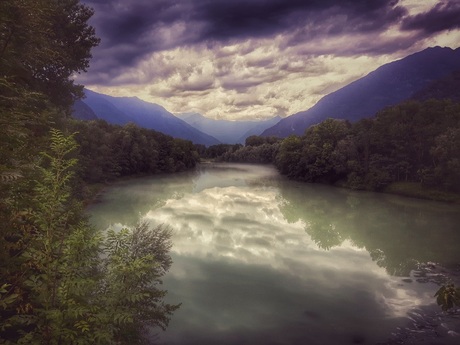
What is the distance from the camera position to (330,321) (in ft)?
69.4

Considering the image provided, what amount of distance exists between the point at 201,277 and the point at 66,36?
28210 millimetres

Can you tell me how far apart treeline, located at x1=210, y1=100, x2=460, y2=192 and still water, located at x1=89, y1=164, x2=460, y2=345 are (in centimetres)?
1054

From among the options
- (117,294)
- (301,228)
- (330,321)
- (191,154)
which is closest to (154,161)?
(191,154)

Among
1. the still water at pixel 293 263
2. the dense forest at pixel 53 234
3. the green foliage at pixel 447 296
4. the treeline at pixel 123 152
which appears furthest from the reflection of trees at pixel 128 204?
the green foliage at pixel 447 296

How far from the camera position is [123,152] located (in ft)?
347

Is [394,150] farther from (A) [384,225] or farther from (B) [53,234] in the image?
(B) [53,234]

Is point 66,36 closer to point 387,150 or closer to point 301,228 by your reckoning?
point 301,228

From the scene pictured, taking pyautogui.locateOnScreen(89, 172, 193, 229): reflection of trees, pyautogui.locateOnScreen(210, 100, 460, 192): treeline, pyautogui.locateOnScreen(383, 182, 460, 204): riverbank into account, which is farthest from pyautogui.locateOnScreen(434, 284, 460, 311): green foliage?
pyautogui.locateOnScreen(383, 182, 460, 204): riverbank

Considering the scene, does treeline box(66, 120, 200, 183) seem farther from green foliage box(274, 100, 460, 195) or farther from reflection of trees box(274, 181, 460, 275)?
green foliage box(274, 100, 460, 195)

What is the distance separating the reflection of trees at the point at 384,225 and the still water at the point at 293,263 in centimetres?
17

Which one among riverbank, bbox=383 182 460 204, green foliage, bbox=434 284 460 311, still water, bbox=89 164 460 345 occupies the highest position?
green foliage, bbox=434 284 460 311

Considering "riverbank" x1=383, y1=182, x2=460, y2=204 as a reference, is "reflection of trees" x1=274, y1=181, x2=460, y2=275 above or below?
below

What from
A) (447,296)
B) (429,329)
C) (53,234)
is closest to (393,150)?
(429,329)

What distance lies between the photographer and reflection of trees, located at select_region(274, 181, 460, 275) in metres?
35.4
